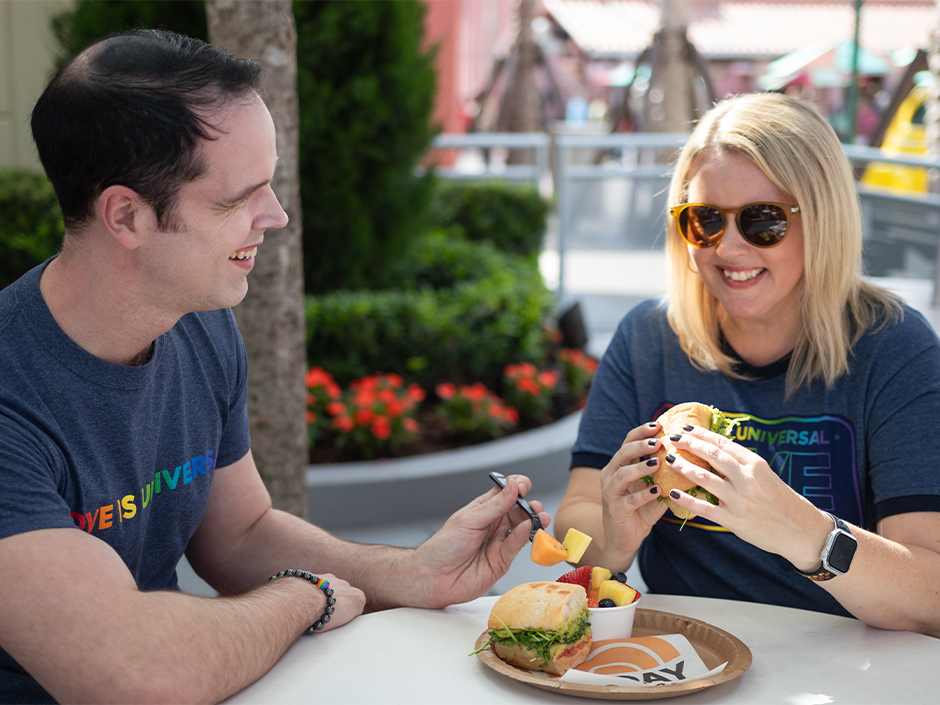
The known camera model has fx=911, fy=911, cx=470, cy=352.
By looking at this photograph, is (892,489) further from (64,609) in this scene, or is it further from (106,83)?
(106,83)

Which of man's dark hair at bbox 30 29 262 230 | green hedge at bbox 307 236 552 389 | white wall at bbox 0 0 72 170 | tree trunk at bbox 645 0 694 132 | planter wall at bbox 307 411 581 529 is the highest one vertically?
tree trunk at bbox 645 0 694 132

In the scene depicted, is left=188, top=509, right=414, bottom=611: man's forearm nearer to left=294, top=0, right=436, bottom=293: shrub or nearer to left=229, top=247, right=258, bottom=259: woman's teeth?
left=229, top=247, right=258, bottom=259: woman's teeth

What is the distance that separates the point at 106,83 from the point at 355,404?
3.62m

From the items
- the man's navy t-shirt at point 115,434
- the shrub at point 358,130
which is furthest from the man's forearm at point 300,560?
the shrub at point 358,130

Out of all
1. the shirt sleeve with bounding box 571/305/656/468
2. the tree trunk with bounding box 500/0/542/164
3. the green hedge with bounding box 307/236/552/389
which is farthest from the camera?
the tree trunk with bounding box 500/0/542/164

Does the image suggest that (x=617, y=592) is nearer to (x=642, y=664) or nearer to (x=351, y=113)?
(x=642, y=664)

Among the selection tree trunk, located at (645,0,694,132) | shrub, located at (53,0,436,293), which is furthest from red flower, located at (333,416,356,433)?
tree trunk, located at (645,0,694,132)

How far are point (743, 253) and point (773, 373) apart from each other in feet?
1.04

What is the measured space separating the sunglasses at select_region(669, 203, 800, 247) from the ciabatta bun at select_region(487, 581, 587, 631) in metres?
1.00

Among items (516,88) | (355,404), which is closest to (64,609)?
(355,404)

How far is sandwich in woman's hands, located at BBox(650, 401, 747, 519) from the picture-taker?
174 centimetres

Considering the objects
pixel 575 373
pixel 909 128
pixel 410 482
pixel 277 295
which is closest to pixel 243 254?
pixel 277 295

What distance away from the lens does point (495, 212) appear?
9.51 metres

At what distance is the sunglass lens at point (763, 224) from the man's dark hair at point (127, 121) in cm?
125
